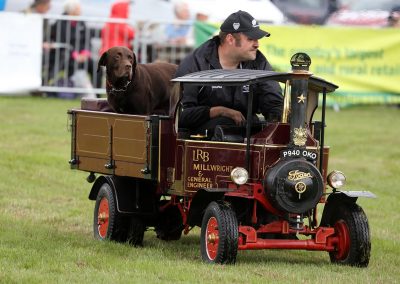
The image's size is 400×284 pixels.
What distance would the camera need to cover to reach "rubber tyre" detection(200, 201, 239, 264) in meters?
7.99

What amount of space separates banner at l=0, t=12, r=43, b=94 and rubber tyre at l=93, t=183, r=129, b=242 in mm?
10913

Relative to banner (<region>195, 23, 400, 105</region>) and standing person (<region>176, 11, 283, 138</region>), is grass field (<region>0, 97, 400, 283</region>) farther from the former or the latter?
banner (<region>195, 23, 400, 105</region>)

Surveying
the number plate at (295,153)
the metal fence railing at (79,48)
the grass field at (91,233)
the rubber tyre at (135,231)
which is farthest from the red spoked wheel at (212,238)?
the metal fence railing at (79,48)

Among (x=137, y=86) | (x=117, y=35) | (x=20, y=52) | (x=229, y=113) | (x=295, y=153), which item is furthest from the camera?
(x=117, y=35)

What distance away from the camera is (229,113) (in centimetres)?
869

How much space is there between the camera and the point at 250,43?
8.97m

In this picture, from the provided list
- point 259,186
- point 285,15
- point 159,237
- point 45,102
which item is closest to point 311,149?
point 259,186

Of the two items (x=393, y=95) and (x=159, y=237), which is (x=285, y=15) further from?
(x=159, y=237)

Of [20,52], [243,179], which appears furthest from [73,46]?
[243,179]

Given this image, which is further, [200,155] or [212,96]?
[212,96]

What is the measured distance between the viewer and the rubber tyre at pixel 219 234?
799 cm

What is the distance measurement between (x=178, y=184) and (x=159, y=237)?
1.43 meters

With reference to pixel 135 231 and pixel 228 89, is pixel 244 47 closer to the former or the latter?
pixel 228 89

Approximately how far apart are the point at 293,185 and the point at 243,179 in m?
0.34
